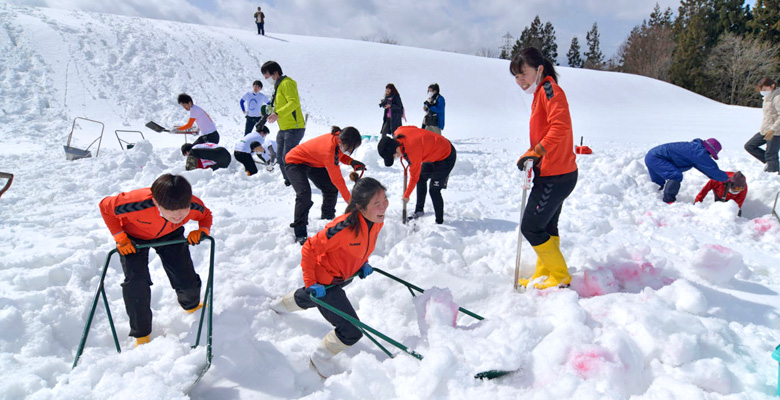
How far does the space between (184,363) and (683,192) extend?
6.35 meters

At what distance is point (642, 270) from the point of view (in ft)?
11.1

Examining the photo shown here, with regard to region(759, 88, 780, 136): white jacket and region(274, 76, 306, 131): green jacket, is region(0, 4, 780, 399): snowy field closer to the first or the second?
region(759, 88, 780, 136): white jacket

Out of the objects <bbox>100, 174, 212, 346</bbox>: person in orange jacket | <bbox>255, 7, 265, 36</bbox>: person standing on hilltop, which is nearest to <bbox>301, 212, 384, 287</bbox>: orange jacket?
<bbox>100, 174, 212, 346</bbox>: person in orange jacket

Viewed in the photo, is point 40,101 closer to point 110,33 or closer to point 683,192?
point 110,33

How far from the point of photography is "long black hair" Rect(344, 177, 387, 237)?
8.28ft

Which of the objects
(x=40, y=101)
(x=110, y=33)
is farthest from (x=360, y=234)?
(x=110, y=33)

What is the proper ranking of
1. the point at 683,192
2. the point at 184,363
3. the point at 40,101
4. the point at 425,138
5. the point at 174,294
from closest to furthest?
the point at 184,363 → the point at 174,294 → the point at 425,138 → the point at 683,192 → the point at 40,101

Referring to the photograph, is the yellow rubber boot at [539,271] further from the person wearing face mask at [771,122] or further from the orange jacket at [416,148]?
the person wearing face mask at [771,122]

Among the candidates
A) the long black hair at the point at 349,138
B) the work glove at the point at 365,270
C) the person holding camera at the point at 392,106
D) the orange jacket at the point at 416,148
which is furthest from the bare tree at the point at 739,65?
the work glove at the point at 365,270

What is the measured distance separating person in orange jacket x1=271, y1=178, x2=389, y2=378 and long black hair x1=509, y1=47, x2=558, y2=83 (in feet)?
4.66

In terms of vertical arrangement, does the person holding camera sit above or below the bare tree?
below

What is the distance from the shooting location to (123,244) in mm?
2533

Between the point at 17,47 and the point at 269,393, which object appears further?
the point at 17,47

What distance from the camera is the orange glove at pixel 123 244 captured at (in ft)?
8.31
